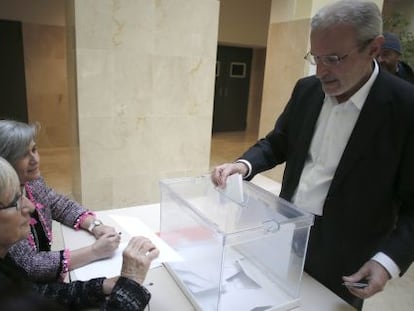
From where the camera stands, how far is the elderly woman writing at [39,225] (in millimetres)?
1083

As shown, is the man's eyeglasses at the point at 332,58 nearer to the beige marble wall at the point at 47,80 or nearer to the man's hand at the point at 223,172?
the man's hand at the point at 223,172

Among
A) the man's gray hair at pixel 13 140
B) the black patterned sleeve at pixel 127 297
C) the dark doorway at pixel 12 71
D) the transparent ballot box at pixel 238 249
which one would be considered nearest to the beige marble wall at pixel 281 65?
the transparent ballot box at pixel 238 249

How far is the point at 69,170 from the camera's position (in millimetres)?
4160

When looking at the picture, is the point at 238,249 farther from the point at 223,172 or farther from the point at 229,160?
the point at 229,160

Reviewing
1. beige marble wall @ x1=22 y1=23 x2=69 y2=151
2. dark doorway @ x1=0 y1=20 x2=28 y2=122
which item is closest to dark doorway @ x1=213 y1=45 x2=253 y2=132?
beige marble wall @ x1=22 y1=23 x2=69 y2=151

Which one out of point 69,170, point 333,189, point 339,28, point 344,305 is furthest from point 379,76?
point 69,170

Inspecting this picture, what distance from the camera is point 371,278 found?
95cm

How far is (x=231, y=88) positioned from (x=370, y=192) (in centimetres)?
612

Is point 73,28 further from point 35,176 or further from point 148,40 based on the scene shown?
point 35,176

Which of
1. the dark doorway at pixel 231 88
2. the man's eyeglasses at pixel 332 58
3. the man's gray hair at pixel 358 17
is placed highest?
the man's gray hair at pixel 358 17

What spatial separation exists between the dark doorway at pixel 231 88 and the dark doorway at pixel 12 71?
352cm

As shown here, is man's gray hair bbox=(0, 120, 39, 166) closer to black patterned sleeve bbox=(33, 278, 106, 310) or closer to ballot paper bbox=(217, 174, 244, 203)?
black patterned sleeve bbox=(33, 278, 106, 310)

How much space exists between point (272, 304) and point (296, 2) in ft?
9.34

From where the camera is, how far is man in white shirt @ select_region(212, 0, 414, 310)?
3.29ft
